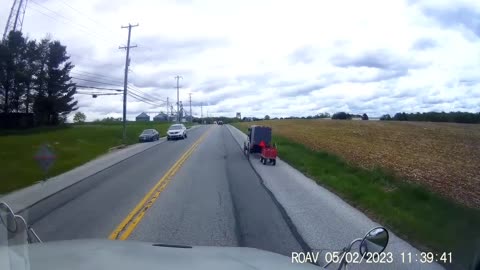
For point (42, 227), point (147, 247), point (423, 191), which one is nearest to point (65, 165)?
point (42, 227)

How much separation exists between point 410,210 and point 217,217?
14.1ft

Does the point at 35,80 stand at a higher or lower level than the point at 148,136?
higher

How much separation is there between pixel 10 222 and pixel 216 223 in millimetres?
5422

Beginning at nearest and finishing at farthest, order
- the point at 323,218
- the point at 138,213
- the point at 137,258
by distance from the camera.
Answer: the point at 137,258 < the point at 323,218 < the point at 138,213

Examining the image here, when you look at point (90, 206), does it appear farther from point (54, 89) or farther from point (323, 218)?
point (54, 89)

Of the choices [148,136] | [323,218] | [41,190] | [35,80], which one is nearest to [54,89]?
[35,80]

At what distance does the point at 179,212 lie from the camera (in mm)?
10602

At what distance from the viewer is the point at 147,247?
4051 mm

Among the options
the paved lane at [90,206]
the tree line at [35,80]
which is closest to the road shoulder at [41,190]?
the paved lane at [90,206]

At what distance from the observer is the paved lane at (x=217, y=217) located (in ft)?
26.3

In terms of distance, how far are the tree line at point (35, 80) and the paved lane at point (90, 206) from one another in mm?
46948

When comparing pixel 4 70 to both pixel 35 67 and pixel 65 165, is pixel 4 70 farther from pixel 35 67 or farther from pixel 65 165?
pixel 65 165

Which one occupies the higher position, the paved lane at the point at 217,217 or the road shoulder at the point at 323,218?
the road shoulder at the point at 323,218

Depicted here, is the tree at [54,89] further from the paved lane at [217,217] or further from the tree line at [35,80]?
the paved lane at [217,217]
